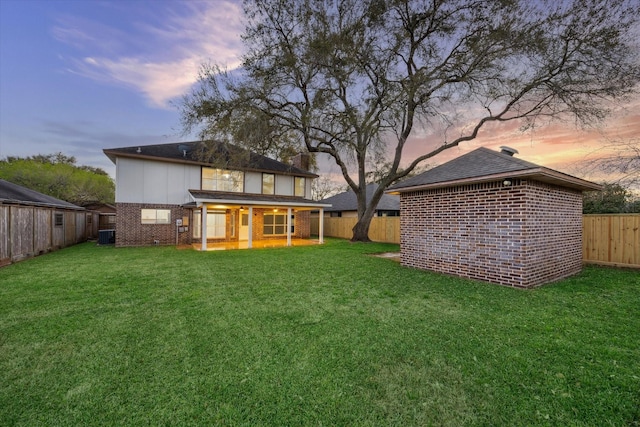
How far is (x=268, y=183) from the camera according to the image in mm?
17828

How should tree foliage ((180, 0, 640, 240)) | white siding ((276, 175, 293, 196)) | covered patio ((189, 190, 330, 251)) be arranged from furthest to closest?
white siding ((276, 175, 293, 196)) < covered patio ((189, 190, 330, 251)) < tree foliage ((180, 0, 640, 240))

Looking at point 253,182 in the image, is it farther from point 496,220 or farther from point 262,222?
point 496,220

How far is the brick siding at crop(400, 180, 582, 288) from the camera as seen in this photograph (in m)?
5.80

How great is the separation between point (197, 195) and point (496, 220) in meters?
13.2

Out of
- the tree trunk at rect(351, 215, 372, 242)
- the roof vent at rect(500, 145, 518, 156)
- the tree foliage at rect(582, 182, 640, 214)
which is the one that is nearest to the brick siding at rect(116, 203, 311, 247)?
the tree trunk at rect(351, 215, 372, 242)

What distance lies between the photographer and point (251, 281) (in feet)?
20.9

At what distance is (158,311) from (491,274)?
6902 millimetres

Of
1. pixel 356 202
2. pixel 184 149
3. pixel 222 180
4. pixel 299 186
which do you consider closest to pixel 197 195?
pixel 222 180

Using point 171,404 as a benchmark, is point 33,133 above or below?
above

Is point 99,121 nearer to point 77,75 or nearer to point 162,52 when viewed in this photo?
point 77,75

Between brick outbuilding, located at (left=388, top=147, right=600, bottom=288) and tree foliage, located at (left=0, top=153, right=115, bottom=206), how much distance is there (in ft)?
101

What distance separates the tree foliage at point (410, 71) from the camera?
1032 cm

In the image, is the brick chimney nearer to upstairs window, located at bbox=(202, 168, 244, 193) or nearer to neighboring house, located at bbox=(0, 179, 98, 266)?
upstairs window, located at bbox=(202, 168, 244, 193)

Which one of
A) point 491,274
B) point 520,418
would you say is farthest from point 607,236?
point 520,418
